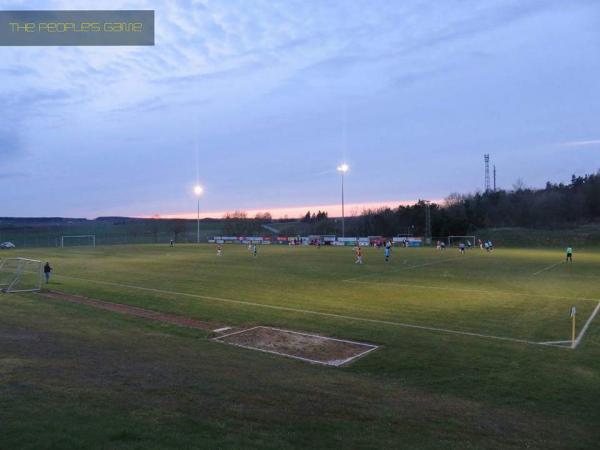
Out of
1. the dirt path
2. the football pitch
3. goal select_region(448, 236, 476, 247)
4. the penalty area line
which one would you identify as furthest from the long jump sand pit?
goal select_region(448, 236, 476, 247)

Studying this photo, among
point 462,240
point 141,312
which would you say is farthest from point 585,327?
point 462,240

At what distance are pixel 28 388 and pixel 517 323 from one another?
15.3 metres

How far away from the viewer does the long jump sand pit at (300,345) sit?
12.9 m

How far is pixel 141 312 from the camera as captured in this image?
63.0ft

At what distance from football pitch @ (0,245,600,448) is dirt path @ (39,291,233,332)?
0.61 m

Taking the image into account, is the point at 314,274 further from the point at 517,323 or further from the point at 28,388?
the point at 28,388

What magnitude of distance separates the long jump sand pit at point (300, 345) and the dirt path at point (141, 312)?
1.28m

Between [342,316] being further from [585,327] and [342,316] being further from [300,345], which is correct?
[585,327]

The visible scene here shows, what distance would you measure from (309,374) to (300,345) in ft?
11.3

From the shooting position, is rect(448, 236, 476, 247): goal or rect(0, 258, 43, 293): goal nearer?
rect(0, 258, 43, 293): goal

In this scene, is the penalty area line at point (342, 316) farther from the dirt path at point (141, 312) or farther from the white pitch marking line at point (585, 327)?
the dirt path at point (141, 312)

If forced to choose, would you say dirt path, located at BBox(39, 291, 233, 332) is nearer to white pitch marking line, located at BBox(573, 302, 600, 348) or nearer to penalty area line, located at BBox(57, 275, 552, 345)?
penalty area line, located at BBox(57, 275, 552, 345)

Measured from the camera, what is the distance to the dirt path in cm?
1667

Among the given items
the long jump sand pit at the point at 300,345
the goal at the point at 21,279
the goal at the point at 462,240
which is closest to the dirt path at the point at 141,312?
the long jump sand pit at the point at 300,345
